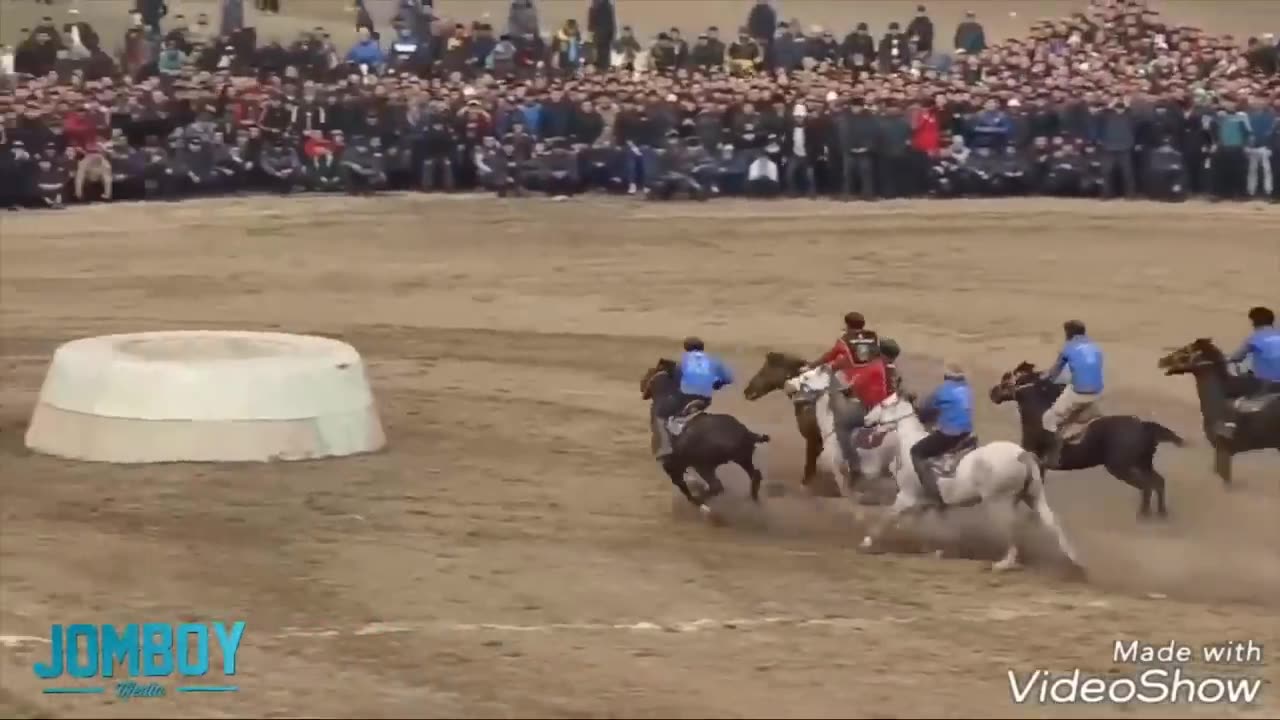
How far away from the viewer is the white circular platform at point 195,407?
51.6 feet

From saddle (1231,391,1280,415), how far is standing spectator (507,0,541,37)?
70.7 feet

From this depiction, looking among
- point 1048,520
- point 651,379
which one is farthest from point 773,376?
point 1048,520

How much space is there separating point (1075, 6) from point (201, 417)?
26365 mm

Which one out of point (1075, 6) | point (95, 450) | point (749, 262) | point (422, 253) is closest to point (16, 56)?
point (422, 253)

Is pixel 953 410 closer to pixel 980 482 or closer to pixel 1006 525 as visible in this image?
pixel 980 482

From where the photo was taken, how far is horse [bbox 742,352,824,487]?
Result: 15.6 m

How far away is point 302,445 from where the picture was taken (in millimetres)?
16062

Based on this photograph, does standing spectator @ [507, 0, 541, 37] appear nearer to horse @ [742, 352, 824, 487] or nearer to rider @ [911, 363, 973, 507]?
horse @ [742, 352, 824, 487]

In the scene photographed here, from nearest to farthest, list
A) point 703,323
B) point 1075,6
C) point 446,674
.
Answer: point 446,674
point 703,323
point 1075,6

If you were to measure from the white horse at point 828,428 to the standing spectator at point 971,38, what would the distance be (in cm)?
2179

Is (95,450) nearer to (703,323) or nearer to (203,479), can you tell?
(203,479)

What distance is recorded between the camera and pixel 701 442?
47.0 ft

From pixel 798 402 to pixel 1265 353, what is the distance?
12.6ft

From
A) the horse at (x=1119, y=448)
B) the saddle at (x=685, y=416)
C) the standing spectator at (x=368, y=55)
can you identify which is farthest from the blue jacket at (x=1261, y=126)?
the saddle at (x=685, y=416)
